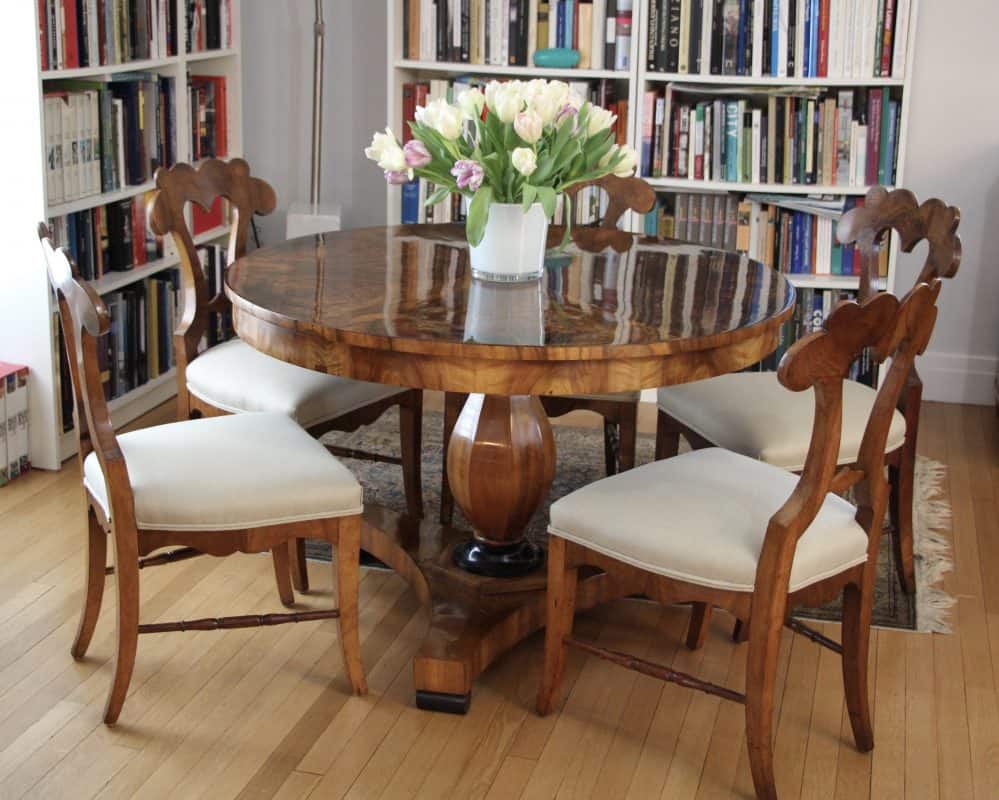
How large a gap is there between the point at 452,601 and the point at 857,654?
2.64 feet

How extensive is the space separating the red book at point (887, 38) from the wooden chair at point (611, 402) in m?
1.12

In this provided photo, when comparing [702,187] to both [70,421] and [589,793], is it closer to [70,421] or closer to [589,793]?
[70,421]

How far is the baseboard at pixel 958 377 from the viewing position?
459cm

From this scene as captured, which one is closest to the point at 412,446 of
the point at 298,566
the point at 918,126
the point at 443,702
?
the point at 298,566

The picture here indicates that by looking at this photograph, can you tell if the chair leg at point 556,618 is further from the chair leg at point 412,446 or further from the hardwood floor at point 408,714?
the chair leg at point 412,446

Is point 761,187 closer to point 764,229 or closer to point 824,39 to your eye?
point 764,229

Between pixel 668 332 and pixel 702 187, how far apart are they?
2.06 m

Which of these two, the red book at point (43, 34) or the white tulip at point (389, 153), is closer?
the white tulip at point (389, 153)

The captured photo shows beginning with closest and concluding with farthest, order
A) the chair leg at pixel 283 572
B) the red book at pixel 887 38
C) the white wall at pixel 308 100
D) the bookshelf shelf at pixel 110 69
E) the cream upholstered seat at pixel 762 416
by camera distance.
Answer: the cream upholstered seat at pixel 762 416 < the chair leg at pixel 283 572 < the bookshelf shelf at pixel 110 69 < the red book at pixel 887 38 < the white wall at pixel 308 100

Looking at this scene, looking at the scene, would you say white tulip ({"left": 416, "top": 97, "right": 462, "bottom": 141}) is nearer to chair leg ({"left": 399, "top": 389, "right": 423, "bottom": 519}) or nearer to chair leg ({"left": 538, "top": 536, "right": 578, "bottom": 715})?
chair leg ({"left": 538, "top": 536, "right": 578, "bottom": 715})

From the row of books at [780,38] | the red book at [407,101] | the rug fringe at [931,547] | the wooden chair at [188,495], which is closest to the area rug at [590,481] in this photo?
the rug fringe at [931,547]

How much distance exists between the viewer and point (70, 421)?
3.78 metres

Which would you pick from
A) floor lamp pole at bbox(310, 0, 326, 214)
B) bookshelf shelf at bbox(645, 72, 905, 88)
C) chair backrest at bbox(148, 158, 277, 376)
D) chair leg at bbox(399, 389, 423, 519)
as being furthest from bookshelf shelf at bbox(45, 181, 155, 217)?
bookshelf shelf at bbox(645, 72, 905, 88)

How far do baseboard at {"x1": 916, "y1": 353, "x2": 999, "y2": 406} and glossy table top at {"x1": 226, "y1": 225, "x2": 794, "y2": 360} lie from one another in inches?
69.2
